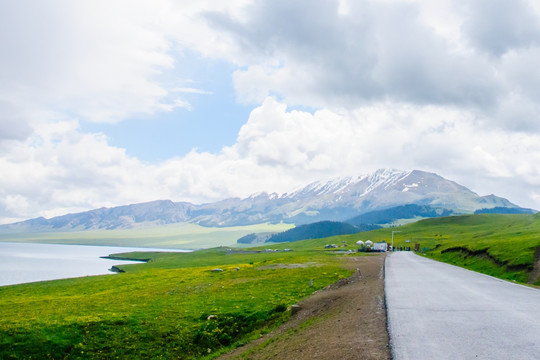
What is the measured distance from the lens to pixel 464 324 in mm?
15336

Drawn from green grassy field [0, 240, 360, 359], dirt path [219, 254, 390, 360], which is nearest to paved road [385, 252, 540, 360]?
dirt path [219, 254, 390, 360]

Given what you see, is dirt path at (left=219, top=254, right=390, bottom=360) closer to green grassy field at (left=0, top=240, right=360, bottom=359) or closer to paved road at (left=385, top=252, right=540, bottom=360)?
paved road at (left=385, top=252, right=540, bottom=360)

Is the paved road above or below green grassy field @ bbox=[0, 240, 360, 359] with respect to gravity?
above

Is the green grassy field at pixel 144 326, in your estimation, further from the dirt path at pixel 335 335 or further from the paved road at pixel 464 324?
the paved road at pixel 464 324

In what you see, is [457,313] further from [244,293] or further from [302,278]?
[302,278]

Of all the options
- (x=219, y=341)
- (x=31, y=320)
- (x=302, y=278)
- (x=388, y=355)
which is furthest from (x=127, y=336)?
(x=302, y=278)

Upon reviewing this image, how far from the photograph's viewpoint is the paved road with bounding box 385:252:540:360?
11.7m

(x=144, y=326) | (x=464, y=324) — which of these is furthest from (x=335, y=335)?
(x=144, y=326)

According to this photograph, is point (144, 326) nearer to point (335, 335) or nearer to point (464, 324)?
point (335, 335)

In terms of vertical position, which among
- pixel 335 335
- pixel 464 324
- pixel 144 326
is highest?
pixel 464 324

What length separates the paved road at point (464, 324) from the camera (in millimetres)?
11672

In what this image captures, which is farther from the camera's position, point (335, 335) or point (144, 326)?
point (144, 326)

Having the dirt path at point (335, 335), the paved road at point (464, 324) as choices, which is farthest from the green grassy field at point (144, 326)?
the paved road at point (464, 324)

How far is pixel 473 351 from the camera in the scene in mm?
11664
